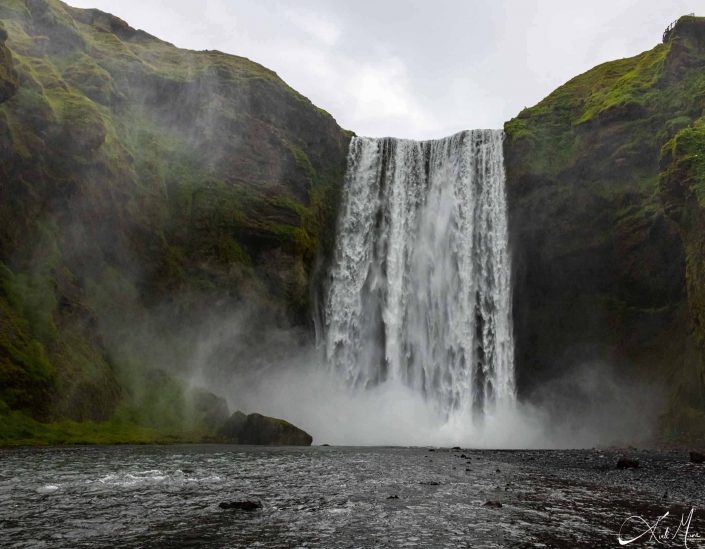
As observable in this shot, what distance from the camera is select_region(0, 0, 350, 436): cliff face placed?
42750 mm

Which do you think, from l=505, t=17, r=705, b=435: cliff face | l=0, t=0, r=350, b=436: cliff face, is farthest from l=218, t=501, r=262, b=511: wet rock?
l=505, t=17, r=705, b=435: cliff face

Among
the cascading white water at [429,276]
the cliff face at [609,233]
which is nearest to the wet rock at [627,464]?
the cliff face at [609,233]

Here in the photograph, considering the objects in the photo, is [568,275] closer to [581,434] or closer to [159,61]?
[581,434]

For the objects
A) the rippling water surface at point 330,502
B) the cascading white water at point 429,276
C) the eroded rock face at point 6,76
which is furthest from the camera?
the cascading white water at point 429,276

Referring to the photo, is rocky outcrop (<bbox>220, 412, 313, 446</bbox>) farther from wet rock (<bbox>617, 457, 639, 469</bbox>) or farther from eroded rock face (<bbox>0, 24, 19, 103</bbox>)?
eroded rock face (<bbox>0, 24, 19, 103</bbox>)

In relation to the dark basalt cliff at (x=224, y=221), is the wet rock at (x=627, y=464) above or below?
below

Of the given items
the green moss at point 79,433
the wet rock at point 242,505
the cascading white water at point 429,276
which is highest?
the cascading white water at point 429,276

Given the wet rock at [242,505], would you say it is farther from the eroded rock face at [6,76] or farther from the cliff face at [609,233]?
the eroded rock face at [6,76]

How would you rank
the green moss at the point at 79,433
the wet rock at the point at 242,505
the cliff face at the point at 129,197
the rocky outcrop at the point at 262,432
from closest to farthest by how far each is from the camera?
the wet rock at the point at 242,505, the green moss at the point at 79,433, the rocky outcrop at the point at 262,432, the cliff face at the point at 129,197

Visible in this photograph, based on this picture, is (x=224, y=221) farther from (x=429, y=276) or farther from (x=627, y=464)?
(x=627, y=464)

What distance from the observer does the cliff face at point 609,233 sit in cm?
4781

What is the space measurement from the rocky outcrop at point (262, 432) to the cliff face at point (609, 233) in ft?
75.4

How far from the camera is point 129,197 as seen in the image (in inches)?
2104

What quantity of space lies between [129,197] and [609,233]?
139ft
